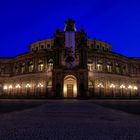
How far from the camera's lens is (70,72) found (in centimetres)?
4406

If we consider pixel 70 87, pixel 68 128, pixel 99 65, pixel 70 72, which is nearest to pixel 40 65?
pixel 70 72

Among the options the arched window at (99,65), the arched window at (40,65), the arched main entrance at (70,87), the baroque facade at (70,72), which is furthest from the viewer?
the arched window at (40,65)

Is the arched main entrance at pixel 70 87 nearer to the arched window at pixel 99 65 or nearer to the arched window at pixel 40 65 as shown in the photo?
the arched window at pixel 99 65

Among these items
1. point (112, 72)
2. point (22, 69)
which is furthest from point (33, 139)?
point (22, 69)

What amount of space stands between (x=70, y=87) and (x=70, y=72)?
15.1 ft

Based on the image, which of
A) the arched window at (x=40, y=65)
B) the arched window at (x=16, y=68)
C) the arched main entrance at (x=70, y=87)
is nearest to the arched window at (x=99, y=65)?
the arched main entrance at (x=70, y=87)

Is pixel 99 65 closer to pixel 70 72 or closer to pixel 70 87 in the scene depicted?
pixel 70 72

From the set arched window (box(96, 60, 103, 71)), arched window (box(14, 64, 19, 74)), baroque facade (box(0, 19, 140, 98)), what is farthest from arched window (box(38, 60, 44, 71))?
arched window (box(96, 60, 103, 71))

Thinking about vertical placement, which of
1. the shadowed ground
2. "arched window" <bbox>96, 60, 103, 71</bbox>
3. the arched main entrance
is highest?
"arched window" <bbox>96, 60, 103, 71</bbox>

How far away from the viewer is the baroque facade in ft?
145

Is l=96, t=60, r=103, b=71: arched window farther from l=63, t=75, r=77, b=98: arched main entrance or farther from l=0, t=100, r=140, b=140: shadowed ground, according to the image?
l=0, t=100, r=140, b=140: shadowed ground

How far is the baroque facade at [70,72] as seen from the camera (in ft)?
145

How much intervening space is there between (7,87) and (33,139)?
185 ft

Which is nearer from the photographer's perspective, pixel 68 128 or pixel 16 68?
pixel 68 128
